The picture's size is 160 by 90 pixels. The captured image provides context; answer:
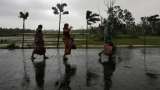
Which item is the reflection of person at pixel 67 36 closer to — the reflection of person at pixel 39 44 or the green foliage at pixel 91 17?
the reflection of person at pixel 39 44

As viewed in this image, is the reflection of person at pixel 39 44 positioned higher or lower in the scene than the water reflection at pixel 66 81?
higher

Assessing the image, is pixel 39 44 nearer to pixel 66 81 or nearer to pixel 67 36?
pixel 67 36

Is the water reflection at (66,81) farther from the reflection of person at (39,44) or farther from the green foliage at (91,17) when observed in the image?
the green foliage at (91,17)

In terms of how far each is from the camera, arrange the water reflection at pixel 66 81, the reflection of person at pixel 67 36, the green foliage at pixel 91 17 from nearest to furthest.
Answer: the water reflection at pixel 66 81
the reflection of person at pixel 67 36
the green foliage at pixel 91 17

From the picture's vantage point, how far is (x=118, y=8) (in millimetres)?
65125

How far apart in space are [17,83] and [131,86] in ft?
9.88

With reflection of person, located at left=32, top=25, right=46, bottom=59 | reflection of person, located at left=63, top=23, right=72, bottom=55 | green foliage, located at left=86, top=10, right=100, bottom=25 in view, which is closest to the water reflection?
reflection of person, located at left=63, top=23, right=72, bottom=55

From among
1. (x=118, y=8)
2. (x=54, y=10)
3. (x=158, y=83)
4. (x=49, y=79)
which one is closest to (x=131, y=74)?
(x=158, y=83)

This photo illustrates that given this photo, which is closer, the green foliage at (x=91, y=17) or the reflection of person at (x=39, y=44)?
the reflection of person at (x=39, y=44)

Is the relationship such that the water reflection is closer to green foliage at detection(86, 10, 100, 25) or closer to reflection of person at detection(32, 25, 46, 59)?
reflection of person at detection(32, 25, 46, 59)

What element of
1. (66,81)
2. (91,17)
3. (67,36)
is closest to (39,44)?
(67,36)

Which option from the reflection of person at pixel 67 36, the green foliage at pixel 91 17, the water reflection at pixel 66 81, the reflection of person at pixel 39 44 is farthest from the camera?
the green foliage at pixel 91 17

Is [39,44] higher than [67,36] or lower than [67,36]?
lower

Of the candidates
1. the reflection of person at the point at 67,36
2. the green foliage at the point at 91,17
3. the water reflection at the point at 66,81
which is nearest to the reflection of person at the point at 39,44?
the reflection of person at the point at 67,36
